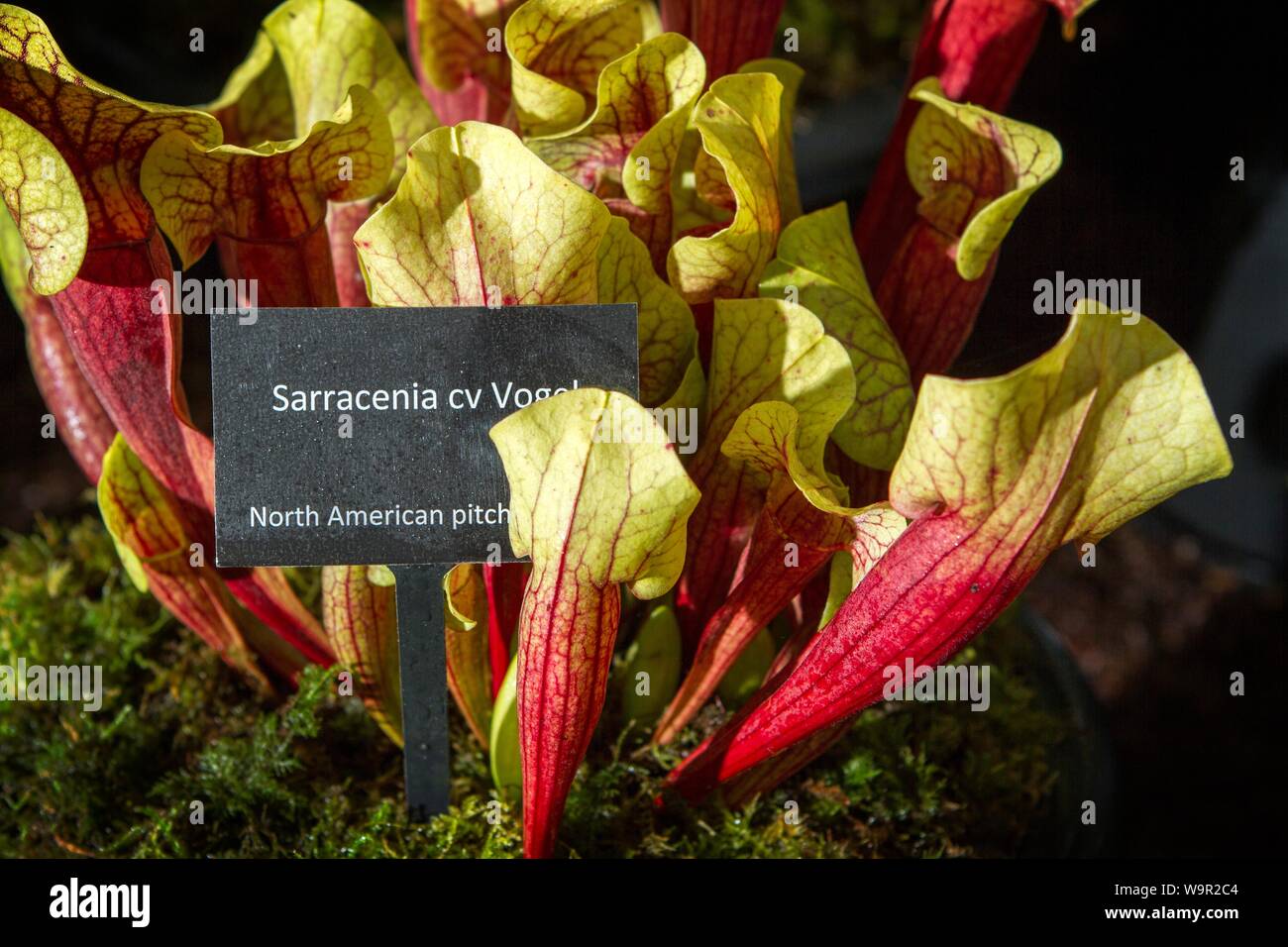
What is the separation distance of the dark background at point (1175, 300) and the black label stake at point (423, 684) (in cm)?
111

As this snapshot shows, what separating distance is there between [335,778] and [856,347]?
54 cm

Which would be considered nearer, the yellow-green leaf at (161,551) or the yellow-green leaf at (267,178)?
the yellow-green leaf at (267,178)

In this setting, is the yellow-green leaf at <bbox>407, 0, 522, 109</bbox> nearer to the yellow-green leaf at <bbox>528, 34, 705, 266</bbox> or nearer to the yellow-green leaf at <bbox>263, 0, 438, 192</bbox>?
the yellow-green leaf at <bbox>263, 0, 438, 192</bbox>

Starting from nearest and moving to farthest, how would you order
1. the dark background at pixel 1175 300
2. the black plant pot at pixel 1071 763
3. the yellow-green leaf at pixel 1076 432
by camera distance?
the yellow-green leaf at pixel 1076 432 → the black plant pot at pixel 1071 763 → the dark background at pixel 1175 300

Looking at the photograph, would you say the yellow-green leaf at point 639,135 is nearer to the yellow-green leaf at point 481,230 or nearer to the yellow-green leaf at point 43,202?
the yellow-green leaf at point 481,230

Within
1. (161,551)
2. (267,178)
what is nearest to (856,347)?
(267,178)

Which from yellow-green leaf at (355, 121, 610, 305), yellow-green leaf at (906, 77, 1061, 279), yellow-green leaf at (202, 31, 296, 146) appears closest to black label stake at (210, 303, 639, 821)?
yellow-green leaf at (355, 121, 610, 305)

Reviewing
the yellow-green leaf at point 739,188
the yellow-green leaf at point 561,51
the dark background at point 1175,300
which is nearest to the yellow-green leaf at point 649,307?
the yellow-green leaf at point 739,188

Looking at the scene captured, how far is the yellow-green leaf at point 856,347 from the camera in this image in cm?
71

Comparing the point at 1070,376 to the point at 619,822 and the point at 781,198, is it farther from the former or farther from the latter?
the point at 619,822

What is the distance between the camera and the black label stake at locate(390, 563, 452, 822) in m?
0.72

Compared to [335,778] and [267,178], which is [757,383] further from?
[335,778]
